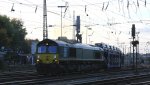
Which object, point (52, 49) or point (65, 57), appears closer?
point (52, 49)

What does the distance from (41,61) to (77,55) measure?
18.7 ft

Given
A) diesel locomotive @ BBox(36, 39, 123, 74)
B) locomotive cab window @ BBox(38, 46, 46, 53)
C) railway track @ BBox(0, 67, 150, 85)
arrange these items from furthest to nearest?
locomotive cab window @ BBox(38, 46, 46, 53) → diesel locomotive @ BBox(36, 39, 123, 74) → railway track @ BBox(0, 67, 150, 85)

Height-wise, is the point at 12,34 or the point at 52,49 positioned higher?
the point at 12,34

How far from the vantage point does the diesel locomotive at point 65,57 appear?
39844 mm

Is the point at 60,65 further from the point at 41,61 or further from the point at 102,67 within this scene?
the point at 102,67

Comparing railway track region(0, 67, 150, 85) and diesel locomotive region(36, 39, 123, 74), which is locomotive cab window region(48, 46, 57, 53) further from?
railway track region(0, 67, 150, 85)

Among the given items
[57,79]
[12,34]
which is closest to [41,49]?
[57,79]

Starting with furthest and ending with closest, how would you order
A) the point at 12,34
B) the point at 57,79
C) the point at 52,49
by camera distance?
the point at 12,34
the point at 52,49
the point at 57,79

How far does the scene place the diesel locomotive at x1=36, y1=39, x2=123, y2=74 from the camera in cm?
3984

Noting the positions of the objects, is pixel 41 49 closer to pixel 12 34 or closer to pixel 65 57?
pixel 65 57

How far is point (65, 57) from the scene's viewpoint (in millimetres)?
41469

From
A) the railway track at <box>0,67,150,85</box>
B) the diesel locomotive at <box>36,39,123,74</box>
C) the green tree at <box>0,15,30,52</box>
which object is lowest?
the railway track at <box>0,67,150,85</box>

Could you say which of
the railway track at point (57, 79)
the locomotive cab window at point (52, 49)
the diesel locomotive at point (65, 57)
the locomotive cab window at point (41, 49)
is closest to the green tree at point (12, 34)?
the diesel locomotive at point (65, 57)

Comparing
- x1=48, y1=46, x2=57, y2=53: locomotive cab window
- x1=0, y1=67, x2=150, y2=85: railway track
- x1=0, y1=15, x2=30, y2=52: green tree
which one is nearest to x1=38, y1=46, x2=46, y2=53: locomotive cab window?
x1=48, y1=46, x2=57, y2=53: locomotive cab window
